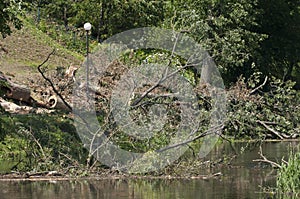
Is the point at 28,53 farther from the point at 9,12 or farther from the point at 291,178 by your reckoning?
the point at 291,178

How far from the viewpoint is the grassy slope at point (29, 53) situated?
3722cm

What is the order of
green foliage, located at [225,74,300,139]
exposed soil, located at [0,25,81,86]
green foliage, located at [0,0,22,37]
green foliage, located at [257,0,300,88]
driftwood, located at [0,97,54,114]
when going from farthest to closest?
green foliage, located at [257,0,300,88]
exposed soil, located at [0,25,81,86]
driftwood, located at [0,97,54,114]
green foliage, located at [225,74,300,139]
green foliage, located at [0,0,22,37]

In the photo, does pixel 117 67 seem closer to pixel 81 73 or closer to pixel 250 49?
pixel 81 73

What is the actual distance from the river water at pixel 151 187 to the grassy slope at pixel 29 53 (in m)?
17.0

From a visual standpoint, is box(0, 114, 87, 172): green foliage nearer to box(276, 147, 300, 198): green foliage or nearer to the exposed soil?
box(276, 147, 300, 198): green foliage

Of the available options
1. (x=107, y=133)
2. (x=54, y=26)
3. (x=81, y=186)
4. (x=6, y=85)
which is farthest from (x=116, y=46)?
(x=54, y=26)

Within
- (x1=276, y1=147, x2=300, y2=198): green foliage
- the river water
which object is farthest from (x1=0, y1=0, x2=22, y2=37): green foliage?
(x1=276, y1=147, x2=300, y2=198): green foliage

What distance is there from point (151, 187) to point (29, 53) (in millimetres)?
24098

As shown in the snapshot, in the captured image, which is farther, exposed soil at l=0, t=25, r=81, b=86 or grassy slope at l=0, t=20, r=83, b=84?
grassy slope at l=0, t=20, r=83, b=84

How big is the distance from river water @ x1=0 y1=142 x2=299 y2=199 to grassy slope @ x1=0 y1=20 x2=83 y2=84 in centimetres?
1696

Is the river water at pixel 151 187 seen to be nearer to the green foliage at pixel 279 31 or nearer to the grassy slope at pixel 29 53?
the grassy slope at pixel 29 53

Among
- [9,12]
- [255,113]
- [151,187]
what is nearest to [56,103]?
[9,12]

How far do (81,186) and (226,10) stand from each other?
23.1 m

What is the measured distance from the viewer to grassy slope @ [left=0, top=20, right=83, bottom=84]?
3722 centimetres
